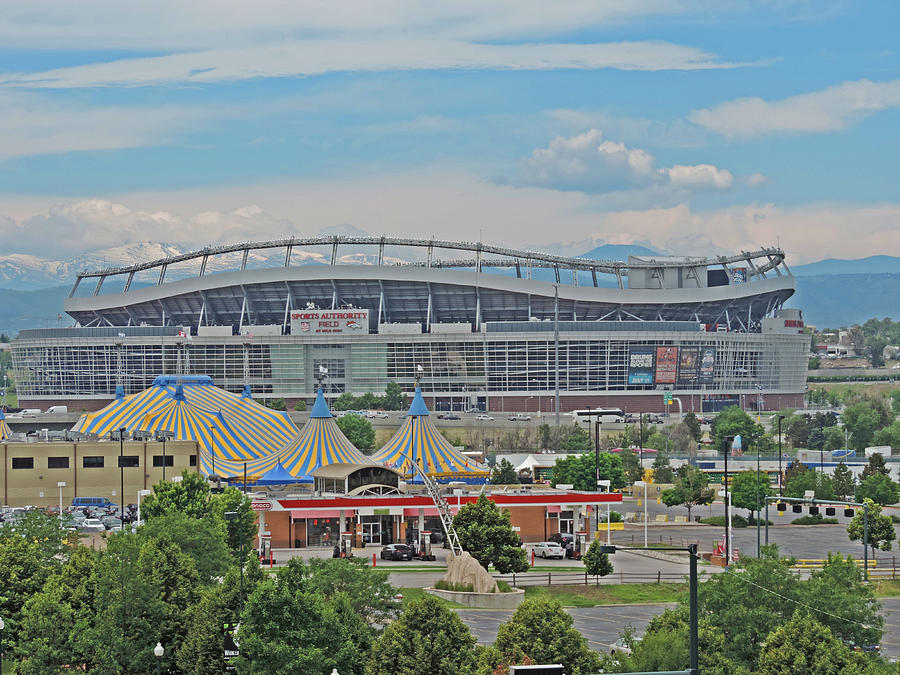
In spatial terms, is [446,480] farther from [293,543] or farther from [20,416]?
[20,416]

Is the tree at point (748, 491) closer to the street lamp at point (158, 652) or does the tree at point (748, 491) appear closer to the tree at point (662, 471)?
the tree at point (662, 471)

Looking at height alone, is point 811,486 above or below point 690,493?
above

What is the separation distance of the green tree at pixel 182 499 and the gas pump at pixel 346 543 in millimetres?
11606

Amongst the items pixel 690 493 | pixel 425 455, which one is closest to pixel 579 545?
pixel 425 455

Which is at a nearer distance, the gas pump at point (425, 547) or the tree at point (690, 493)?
the gas pump at point (425, 547)

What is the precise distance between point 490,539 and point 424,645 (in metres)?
30.9

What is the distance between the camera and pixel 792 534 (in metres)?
91.6

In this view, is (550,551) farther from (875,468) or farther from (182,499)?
(875,468)

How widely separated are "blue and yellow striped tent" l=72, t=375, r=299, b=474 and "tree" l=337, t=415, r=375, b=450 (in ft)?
101

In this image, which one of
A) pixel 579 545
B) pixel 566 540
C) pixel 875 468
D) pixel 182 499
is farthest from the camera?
pixel 875 468

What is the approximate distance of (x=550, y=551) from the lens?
266ft

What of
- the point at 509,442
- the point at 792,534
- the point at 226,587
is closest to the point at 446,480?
the point at 792,534

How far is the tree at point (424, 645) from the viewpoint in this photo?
128ft

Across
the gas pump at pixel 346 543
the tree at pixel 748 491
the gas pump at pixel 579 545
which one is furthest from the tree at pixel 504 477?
the gas pump at pixel 346 543
